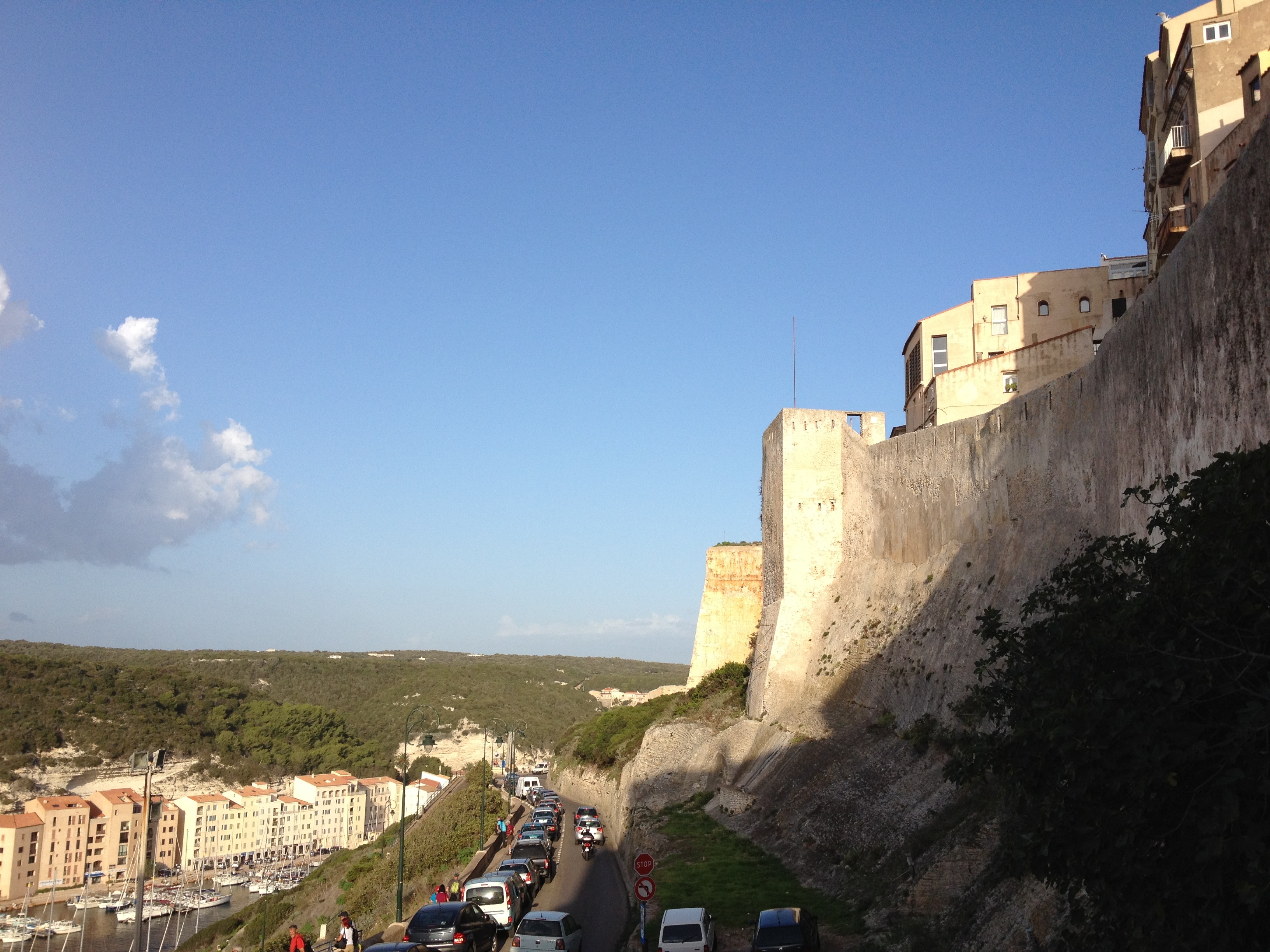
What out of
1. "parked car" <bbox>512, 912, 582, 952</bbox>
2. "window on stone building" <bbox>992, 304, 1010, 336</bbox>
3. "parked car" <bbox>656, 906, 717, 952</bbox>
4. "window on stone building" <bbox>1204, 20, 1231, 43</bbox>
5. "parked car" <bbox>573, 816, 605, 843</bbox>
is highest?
"window on stone building" <bbox>1204, 20, 1231, 43</bbox>

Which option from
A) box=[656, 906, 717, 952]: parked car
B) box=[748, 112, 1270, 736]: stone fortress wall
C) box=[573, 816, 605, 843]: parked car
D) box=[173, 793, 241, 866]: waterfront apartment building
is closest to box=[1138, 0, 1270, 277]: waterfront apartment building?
box=[748, 112, 1270, 736]: stone fortress wall

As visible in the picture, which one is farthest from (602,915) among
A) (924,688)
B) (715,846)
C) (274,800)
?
(274,800)

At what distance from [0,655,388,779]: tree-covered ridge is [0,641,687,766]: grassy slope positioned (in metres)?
8.56

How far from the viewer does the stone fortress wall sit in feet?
39.3

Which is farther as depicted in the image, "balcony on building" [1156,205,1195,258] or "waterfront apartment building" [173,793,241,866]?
"waterfront apartment building" [173,793,241,866]

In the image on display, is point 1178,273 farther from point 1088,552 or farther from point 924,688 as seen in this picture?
point 924,688

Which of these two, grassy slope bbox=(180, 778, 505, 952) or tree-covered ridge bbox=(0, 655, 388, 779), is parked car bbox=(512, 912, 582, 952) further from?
tree-covered ridge bbox=(0, 655, 388, 779)

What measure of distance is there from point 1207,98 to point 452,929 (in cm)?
2604

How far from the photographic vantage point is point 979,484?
24.6m

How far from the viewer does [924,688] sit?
23078 mm

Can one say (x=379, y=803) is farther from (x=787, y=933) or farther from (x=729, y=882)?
(x=787, y=933)

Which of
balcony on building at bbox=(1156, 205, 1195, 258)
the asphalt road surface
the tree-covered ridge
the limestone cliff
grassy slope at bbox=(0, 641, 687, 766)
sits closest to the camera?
the limestone cliff

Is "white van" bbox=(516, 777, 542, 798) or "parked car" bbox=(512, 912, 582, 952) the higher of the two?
"parked car" bbox=(512, 912, 582, 952)

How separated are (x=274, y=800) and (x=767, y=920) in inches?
3467
